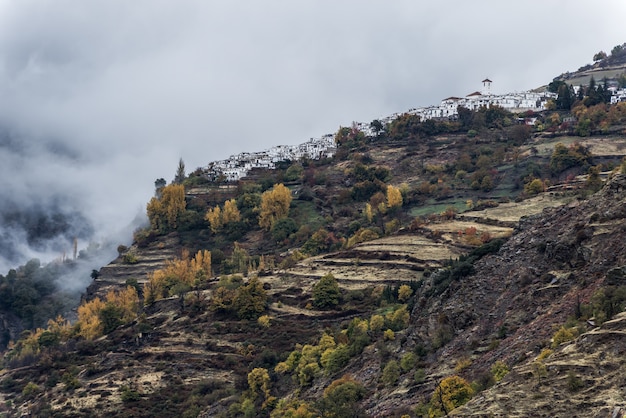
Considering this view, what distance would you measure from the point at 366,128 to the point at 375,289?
87.3m

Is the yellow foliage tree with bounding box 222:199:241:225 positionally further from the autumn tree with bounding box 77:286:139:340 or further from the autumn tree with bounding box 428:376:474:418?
the autumn tree with bounding box 428:376:474:418

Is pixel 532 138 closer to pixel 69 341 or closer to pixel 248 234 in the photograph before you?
pixel 248 234

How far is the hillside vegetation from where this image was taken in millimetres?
42344

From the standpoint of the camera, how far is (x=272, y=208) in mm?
125875

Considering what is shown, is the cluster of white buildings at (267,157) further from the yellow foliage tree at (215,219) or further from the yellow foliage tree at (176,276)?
the yellow foliage tree at (176,276)

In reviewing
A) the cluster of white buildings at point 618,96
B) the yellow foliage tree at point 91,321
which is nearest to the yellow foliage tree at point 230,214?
the yellow foliage tree at point 91,321

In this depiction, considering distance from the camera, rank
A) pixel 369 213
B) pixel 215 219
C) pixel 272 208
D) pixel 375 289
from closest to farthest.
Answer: pixel 375 289, pixel 369 213, pixel 272 208, pixel 215 219

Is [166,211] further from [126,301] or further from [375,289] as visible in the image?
[375,289]

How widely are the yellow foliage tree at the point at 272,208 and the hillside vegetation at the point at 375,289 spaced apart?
1.11 feet

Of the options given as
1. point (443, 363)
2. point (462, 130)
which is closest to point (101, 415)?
point (443, 363)

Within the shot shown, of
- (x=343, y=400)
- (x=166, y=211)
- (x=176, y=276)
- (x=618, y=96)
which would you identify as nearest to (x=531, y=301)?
(x=343, y=400)

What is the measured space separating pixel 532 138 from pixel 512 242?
7884 centimetres

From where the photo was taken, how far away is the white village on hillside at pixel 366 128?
158 m

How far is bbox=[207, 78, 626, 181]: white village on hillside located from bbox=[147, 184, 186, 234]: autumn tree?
21066 millimetres
